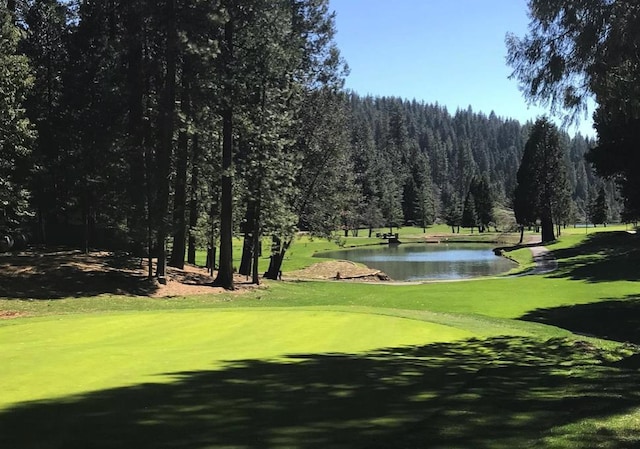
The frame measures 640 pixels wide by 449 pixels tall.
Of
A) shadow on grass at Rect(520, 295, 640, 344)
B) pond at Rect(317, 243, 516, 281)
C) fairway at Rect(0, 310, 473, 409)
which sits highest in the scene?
fairway at Rect(0, 310, 473, 409)

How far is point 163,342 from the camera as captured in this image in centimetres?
1015

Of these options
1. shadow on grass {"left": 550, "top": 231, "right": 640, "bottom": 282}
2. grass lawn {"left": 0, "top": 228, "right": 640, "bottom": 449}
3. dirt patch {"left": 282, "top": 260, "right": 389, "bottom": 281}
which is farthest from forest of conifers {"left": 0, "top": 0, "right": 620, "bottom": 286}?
shadow on grass {"left": 550, "top": 231, "right": 640, "bottom": 282}

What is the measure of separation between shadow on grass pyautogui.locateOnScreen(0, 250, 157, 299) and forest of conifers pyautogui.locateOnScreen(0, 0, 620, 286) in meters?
1.58

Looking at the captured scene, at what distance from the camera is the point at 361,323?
14133 millimetres

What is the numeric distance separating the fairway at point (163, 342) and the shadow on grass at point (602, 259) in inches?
933

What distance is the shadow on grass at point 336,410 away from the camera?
4688mm

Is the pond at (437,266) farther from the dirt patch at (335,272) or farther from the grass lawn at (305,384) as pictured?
the grass lawn at (305,384)

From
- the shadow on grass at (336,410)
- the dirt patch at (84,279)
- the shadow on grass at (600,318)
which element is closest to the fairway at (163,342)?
the shadow on grass at (336,410)

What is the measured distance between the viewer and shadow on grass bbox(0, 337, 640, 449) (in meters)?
4.69

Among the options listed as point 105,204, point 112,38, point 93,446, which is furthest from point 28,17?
point 93,446

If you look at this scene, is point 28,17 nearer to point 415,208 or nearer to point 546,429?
point 546,429

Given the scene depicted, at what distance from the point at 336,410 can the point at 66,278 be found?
778 inches

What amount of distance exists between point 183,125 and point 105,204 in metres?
9.17

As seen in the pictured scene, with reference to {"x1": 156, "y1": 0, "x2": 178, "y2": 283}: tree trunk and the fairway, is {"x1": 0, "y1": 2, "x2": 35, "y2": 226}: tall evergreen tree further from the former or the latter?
the fairway
